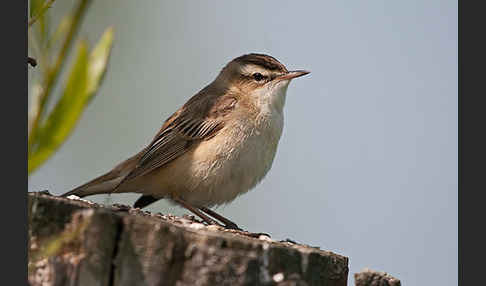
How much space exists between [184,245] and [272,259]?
0.38 metres

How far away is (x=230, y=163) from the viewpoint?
4945 mm

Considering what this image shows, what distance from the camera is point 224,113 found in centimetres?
523

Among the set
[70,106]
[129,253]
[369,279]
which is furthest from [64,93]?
[369,279]

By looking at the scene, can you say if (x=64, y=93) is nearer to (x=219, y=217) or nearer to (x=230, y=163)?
(x=230, y=163)

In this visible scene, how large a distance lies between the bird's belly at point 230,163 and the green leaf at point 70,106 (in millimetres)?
3925

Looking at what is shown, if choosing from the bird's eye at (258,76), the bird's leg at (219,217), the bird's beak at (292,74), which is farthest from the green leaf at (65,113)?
the bird's eye at (258,76)

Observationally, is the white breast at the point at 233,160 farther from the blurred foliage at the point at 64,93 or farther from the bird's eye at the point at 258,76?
the blurred foliage at the point at 64,93

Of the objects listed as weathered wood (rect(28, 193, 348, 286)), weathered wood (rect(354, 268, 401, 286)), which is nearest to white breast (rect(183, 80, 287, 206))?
weathered wood (rect(354, 268, 401, 286))

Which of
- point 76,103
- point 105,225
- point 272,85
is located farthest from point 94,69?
point 272,85

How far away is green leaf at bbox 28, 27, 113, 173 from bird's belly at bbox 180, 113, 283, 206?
12.9 ft

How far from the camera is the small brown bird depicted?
5.00 metres

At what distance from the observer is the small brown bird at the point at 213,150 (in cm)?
500

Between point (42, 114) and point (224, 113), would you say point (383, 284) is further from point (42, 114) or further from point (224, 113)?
point (224, 113)

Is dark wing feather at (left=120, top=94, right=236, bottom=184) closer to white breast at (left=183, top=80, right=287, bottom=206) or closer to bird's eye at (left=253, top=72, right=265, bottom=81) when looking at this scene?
white breast at (left=183, top=80, right=287, bottom=206)
